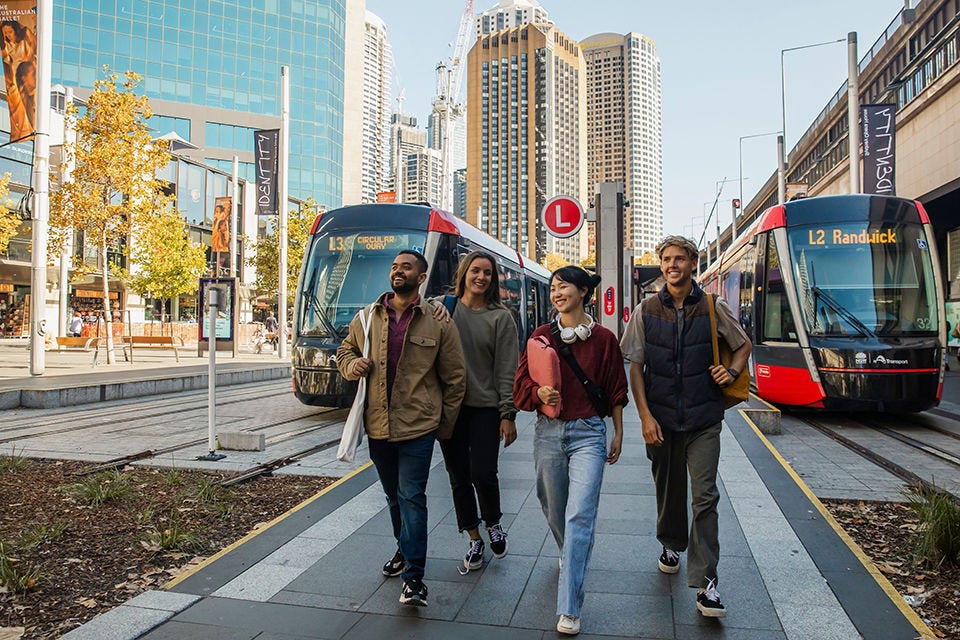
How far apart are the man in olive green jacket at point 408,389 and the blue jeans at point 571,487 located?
581 millimetres

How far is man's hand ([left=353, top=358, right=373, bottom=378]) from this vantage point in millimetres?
3668

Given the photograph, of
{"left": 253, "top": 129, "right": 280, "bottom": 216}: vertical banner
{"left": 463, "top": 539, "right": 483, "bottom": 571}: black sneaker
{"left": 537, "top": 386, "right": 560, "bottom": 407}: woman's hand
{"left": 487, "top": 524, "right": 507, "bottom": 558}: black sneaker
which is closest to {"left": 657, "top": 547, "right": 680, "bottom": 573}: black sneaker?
{"left": 487, "top": 524, "right": 507, "bottom": 558}: black sneaker

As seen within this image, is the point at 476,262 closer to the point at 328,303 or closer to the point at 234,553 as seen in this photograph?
the point at 234,553

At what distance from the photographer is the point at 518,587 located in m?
3.89

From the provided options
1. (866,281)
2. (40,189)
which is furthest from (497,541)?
(40,189)

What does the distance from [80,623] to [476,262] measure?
2816 mm

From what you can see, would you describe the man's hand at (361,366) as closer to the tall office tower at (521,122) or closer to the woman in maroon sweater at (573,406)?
the woman in maroon sweater at (573,406)

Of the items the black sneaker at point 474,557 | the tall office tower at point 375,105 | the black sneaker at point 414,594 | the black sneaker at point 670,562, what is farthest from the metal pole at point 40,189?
the tall office tower at point 375,105

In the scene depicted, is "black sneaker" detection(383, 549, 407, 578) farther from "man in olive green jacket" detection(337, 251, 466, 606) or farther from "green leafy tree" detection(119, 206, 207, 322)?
"green leafy tree" detection(119, 206, 207, 322)

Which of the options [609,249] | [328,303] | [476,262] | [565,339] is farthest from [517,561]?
[328,303]

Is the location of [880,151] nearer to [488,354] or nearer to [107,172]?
[488,354]

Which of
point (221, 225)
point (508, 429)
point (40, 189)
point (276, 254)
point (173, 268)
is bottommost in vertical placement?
point (508, 429)

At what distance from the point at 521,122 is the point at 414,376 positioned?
77490mm

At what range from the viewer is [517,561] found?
14.1 feet
